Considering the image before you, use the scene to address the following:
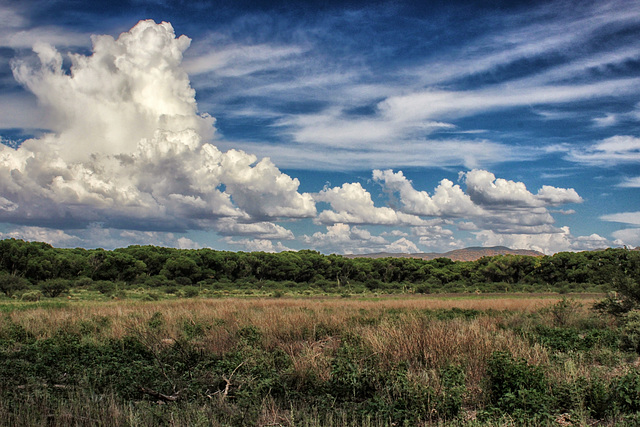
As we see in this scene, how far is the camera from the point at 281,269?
8575 centimetres

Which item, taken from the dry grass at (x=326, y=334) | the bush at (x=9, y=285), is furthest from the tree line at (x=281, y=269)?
the dry grass at (x=326, y=334)

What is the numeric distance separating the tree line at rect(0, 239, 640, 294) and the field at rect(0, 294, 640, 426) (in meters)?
51.7

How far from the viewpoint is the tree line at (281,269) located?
6362 centimetres

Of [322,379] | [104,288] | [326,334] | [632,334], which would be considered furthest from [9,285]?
[632,334]

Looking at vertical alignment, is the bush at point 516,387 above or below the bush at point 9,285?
above

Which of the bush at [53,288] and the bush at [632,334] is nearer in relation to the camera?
the bush at [632,334]

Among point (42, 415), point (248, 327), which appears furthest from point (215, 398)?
point (248, 327)

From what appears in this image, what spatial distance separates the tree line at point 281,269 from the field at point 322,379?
51.7 m

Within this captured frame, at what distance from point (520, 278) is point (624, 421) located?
79349 millimetres

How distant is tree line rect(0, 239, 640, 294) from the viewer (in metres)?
63.6

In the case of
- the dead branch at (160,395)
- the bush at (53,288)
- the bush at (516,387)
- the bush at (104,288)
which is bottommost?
the bush at (104,288)

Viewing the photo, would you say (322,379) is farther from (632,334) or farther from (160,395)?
(632,334)

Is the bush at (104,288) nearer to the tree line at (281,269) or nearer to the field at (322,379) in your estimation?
the tree line at (281,269)

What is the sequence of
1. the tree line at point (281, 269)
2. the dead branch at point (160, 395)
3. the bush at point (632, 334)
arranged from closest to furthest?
the dead branch at point (160, 395) < the bush at point (632, 334) < the tree line at point (281, 269)
